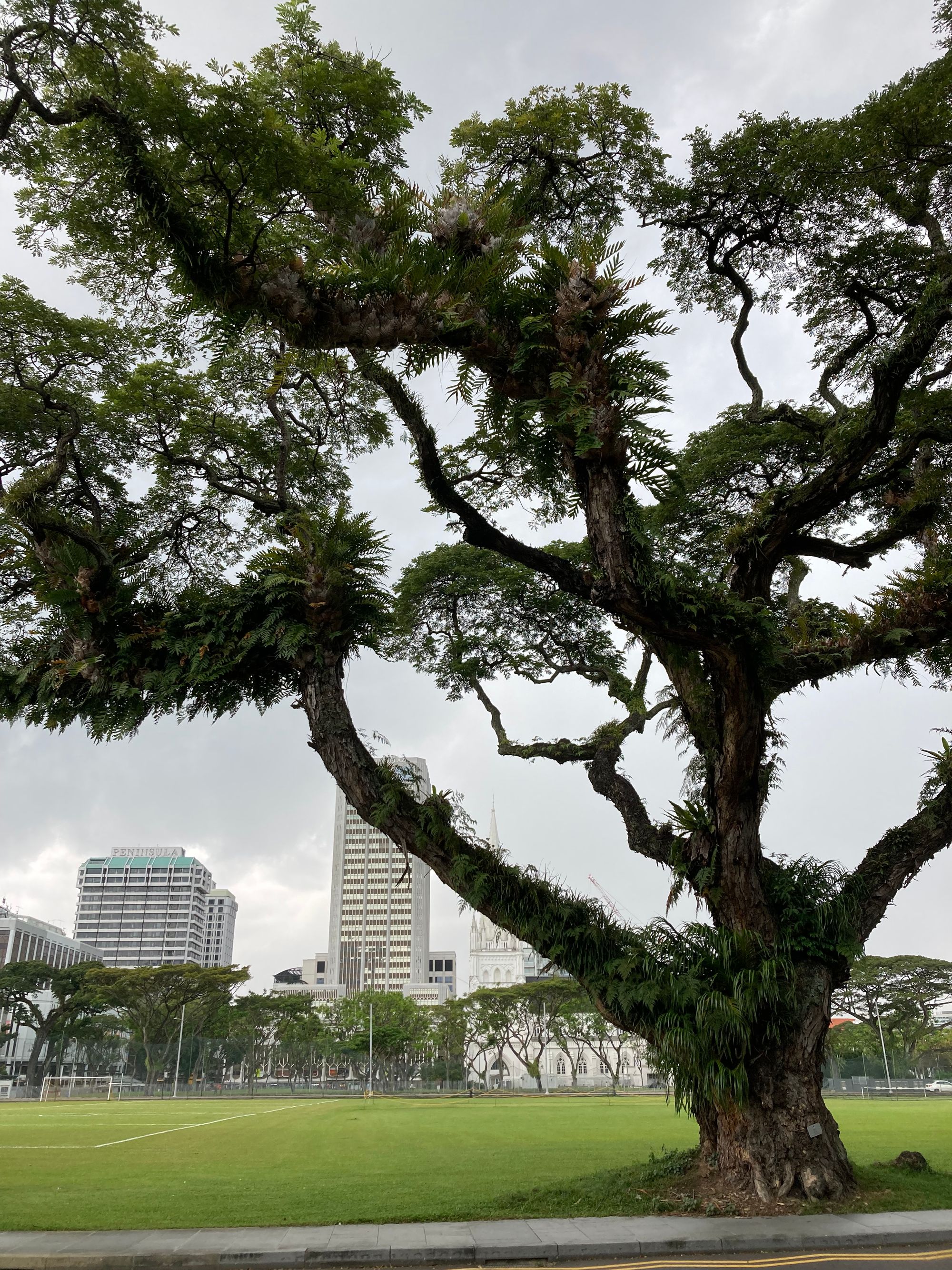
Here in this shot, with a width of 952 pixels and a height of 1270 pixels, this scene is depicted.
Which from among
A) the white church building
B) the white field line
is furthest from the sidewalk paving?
the white church building

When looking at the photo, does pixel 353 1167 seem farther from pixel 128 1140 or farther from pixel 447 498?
pixel 447 498

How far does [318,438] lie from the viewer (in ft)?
43.3

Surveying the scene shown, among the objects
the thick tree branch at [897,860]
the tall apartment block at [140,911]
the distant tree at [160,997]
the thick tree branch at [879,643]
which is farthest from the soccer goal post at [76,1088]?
the tall apartment block at [140,911]

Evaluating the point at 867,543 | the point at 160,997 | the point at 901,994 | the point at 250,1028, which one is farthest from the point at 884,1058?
the point at 867,543

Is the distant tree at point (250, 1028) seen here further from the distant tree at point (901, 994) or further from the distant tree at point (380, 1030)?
the distant tree at point (901, 994)

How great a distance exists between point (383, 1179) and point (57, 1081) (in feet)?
160

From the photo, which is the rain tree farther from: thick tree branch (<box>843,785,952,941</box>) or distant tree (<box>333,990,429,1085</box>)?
distant tree (<box>333,990,429,1085</box>)

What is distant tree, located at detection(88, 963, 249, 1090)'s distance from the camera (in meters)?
50.0

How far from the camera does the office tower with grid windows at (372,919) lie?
125 m

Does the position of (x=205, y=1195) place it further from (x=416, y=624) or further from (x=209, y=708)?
(x=416, y=624)

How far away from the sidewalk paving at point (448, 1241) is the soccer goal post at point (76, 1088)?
4734cm

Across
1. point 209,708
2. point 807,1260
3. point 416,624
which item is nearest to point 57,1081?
point 416,624

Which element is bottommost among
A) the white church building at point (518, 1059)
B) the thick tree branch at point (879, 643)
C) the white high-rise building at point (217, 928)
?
the white church building at point (518, 1059)

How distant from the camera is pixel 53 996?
53094 mm
